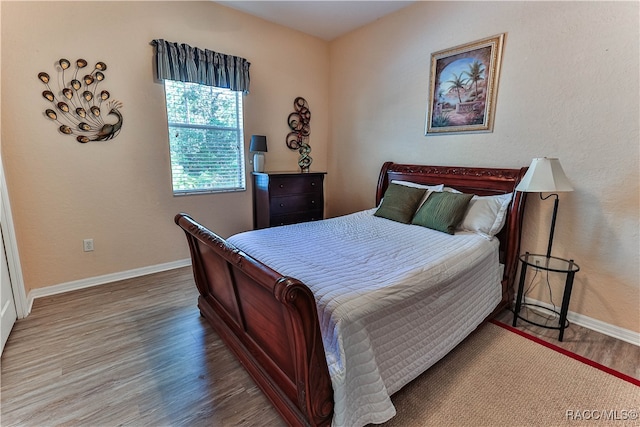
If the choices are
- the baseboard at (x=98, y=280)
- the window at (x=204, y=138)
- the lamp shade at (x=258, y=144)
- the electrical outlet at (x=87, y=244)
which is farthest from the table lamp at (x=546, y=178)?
the electrical outlet at (x=87, y=244)

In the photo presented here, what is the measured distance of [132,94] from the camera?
284 centimetres

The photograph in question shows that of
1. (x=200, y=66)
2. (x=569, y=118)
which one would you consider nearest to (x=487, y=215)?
(x=569, y=118)

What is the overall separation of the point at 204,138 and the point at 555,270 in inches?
138

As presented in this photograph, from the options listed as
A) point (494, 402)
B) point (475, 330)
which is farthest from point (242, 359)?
point (475, 330)

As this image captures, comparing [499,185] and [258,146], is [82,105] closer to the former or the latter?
[258,146]

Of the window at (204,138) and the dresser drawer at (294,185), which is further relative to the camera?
the dresser drawer at (294,185)

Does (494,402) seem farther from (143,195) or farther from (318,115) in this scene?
(318,115)

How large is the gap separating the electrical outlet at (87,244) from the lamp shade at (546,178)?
149 inches

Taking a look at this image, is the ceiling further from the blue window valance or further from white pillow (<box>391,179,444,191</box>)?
white pillow (<box>391,179,444,191</box>)

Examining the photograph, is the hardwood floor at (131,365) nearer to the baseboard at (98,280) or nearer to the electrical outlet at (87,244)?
the baseboard at (98,280)

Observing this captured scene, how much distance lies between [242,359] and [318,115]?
11.4ft

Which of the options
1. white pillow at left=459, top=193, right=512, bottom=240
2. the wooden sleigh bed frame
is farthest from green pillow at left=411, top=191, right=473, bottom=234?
the wooden sleigh bed frame

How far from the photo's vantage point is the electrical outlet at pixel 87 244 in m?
2.79

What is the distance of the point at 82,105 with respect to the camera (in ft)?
8.54
